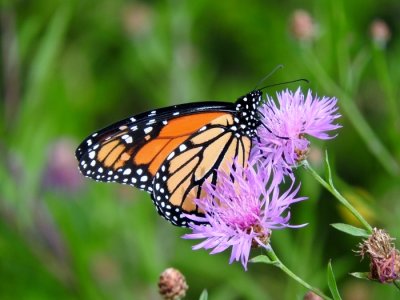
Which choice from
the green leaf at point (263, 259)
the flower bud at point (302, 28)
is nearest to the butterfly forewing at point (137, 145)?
the flower bud at point (302, 28)

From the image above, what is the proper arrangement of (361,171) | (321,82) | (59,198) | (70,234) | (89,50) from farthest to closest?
1. (89,50)
2. (361,171)
3. (59,198)
4. (70,234)
5. (321,82)

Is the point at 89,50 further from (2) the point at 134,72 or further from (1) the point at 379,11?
(1) the point at 379,11

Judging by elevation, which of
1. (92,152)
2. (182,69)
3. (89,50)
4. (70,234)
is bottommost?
(70,234)

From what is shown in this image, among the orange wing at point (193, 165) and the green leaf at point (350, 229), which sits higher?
the orange wing at point (193, 165)

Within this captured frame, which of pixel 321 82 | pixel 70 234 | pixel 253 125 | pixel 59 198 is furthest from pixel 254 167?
pixel 59 198

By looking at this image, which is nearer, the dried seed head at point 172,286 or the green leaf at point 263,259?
the green leaf at point 263,259

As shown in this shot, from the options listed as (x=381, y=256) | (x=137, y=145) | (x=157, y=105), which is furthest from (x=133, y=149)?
Answer: (x=157, y=105)

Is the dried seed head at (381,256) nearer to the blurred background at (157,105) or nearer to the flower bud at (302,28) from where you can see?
the blurred background at (157,105)

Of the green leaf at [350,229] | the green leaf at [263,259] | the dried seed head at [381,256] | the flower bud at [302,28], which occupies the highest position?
the flower bud at [302,28]
